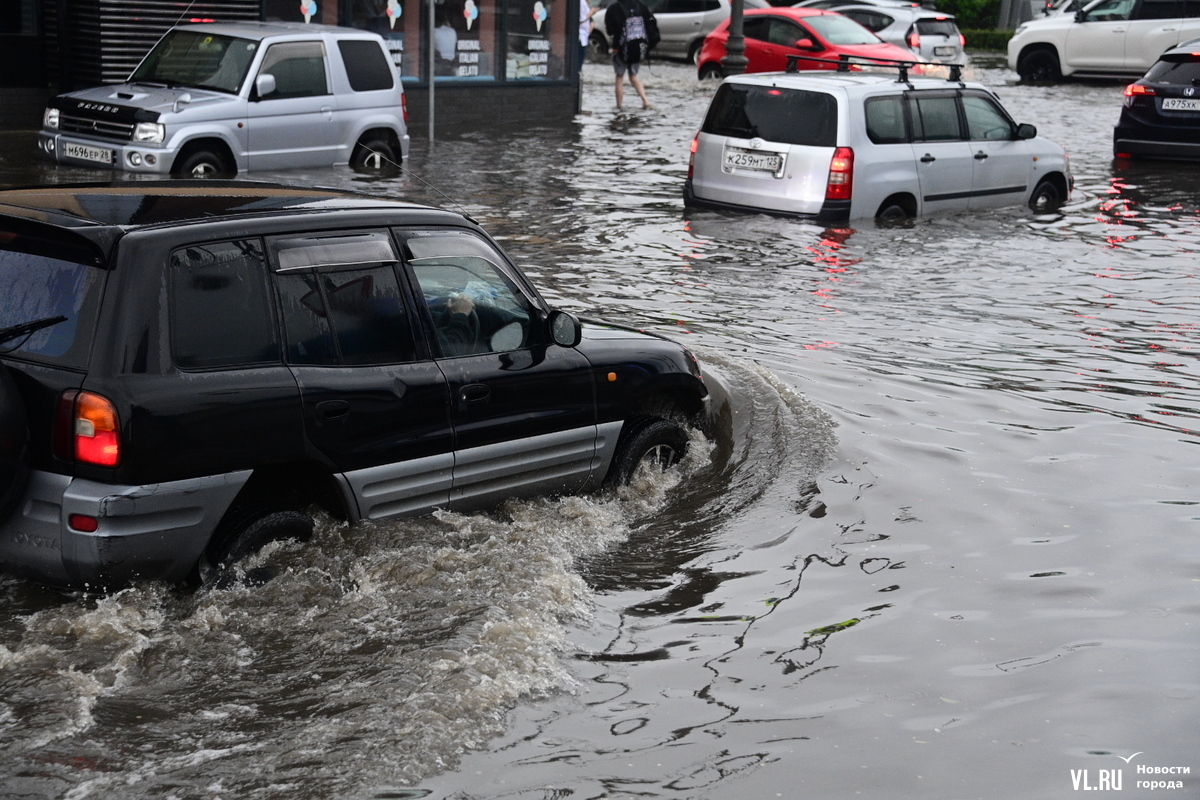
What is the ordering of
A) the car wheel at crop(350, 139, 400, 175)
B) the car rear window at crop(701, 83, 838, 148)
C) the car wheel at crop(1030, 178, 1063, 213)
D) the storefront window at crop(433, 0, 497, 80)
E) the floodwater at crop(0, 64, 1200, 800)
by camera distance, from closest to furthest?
the floodwater at crop(0, 64, 1200, 800) < the car rear window at crop(701, 83, 838, 148) < the car wheel at crop(1030, 178, 1063, 213) < the car wheel at crop(350, 139, 400, 175) < the storefront window at crop(433, 0, 497, 80)

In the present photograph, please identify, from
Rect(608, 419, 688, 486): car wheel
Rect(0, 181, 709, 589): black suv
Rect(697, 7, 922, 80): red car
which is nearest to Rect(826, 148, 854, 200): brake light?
Rect(608, 419, 688, 486): car wheel

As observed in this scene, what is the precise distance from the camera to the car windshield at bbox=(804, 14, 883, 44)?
28359mm

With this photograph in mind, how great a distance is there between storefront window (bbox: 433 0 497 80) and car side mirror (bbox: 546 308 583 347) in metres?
17.4

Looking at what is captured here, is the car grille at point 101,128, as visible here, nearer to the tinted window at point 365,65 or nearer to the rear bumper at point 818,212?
the tinted window at point 365,65

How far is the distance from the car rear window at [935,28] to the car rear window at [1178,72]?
10.9m

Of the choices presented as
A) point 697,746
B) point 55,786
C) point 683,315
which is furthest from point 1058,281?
point 55,786

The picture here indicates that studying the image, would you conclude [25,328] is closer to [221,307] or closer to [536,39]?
[221,307]

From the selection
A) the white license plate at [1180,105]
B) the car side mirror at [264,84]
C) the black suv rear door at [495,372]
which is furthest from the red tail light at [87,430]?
the white license plate at [1180,105]

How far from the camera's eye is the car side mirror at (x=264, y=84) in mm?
15523

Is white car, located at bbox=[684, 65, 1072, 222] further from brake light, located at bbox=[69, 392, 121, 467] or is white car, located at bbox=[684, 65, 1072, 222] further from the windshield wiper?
brake light, located at bbox=[69, 392, 121, 467]

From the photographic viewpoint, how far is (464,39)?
23.7m

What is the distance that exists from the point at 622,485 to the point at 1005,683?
2.25 meters

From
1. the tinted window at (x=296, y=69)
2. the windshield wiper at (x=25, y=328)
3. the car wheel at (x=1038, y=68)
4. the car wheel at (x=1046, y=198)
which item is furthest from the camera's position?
the car wheel at (x=1038, y=68)

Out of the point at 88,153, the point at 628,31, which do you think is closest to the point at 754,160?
the point at 88,153
